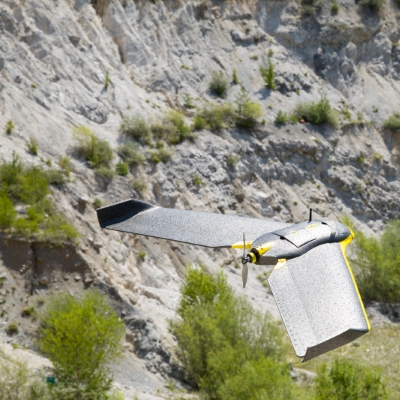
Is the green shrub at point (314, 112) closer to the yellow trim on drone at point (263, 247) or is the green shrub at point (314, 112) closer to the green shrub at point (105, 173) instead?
the green shrub at point (105, 173)

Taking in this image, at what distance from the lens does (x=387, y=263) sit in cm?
2502

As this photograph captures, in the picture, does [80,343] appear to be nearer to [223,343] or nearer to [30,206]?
[223,343]

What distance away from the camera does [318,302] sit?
3.38 metres

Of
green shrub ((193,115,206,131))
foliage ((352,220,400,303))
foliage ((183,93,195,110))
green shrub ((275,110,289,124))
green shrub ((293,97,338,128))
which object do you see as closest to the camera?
foliage ((352,220,400,303))

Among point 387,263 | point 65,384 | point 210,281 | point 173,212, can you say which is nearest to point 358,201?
point 387,263

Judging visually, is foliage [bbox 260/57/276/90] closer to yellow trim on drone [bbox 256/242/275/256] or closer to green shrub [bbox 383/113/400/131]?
green shrub [bbox 383/113/400/131]

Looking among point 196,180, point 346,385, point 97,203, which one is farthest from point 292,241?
point 196,180

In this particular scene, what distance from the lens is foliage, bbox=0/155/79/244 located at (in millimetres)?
16516

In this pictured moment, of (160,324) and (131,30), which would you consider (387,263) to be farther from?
(131,30)

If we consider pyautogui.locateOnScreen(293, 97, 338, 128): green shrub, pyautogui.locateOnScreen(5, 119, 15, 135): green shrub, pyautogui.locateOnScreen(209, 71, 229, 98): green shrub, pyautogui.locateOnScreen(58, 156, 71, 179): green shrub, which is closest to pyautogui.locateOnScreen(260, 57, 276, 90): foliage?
pyautogui.locateOnScreen(293, 97, 338, 128): green shrub

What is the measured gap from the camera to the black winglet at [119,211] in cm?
494

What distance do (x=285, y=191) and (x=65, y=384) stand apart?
17940mm

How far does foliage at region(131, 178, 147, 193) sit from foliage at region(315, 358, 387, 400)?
1167cm

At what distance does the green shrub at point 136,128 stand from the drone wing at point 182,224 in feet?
68.0
